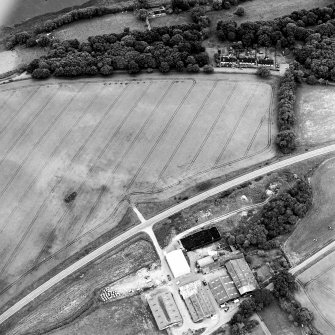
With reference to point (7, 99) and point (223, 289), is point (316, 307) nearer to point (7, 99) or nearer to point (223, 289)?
point (223, 289)

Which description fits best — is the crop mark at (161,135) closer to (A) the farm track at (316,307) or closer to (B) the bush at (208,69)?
(B) the bush at (208,69)

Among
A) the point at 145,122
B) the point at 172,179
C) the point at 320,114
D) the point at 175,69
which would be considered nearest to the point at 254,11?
the point at 175,69

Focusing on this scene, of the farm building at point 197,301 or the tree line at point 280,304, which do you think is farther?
the farm building at point 197,301

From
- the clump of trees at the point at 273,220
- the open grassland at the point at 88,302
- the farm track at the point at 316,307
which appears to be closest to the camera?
the farm track at the point at 316,307

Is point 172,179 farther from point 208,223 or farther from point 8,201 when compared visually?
point 8,201

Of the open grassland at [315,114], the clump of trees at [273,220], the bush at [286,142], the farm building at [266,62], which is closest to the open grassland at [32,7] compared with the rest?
the farm building at [266,62]

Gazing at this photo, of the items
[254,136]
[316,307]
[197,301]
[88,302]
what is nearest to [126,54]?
[254,136]

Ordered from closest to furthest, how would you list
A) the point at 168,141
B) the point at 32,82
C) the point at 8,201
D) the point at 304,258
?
the point at 304,258 → the point at 8,201 → the point at 168,141 → the point at 32,82
